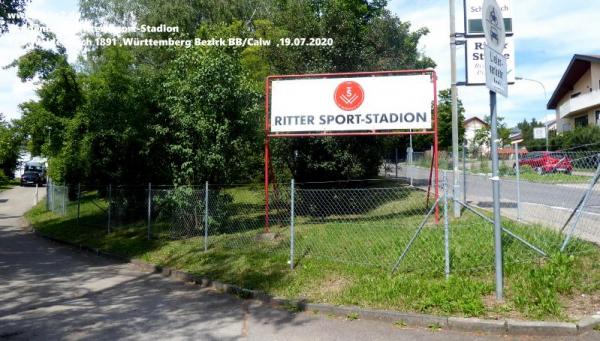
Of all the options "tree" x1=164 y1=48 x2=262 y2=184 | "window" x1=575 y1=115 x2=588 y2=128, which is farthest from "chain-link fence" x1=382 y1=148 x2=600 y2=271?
"window" x1=575 y1=115 x2=588 y2=128

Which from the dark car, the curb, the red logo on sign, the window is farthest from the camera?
the dark car

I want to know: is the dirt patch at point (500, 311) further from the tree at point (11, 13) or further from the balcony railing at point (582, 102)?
the balcony railing at point (582, 102)

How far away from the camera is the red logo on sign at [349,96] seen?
10727 mm

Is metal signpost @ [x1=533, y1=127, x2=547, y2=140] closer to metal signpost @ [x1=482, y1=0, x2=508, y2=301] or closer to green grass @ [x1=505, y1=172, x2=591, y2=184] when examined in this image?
green grass @ [x1=505, y1=172, x2=591, y2=184]

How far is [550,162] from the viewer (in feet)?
33.9

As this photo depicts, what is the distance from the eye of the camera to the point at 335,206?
515 inches

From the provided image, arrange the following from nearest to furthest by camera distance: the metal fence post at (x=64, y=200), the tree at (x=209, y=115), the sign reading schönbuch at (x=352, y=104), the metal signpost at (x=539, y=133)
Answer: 1. the sign reading schönbuch at (x=352, y=104)
2. the tree at (x=209, y=115)
3. the metal fence post at (x=64, y=200)
4. the metal signpost at (x=539, y=133)

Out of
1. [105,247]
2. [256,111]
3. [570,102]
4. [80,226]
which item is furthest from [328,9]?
[570,102]

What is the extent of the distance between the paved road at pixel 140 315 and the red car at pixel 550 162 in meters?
4.55

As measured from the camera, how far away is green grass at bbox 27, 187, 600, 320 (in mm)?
5992

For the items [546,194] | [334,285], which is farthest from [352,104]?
[546,194]

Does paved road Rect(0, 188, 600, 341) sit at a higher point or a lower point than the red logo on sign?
lower

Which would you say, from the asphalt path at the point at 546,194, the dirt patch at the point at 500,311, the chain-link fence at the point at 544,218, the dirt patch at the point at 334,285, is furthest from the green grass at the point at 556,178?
the dirt patch at the point at 334,285

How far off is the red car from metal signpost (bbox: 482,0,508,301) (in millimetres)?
3115
